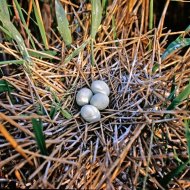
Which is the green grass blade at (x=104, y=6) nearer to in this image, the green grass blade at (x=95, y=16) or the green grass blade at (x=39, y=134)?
the green grass blade at (x=95, y=16)

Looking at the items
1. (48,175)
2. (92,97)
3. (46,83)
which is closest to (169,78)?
(92,97)

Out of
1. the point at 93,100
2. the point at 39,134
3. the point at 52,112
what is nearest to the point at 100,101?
the point at 93,100

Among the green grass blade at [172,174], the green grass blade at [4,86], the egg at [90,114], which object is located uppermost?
the green grass blade at [4,86]

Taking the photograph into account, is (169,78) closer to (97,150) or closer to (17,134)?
(97,150)

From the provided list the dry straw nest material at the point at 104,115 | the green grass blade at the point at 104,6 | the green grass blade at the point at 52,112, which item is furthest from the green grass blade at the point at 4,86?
the green grass blade at the point at 104,6

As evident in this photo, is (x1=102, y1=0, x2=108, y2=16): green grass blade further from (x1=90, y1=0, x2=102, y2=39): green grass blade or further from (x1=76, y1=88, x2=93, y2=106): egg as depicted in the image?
(x1=76, y1=88, x2=93, y2=106): egg

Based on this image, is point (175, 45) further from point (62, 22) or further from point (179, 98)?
point (62, 22)

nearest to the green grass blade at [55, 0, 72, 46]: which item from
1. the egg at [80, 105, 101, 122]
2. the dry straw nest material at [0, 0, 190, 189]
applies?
the dry straw nest material at [0, 0, 190, 189]
